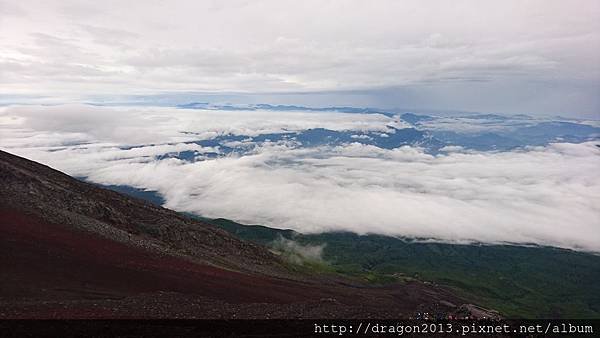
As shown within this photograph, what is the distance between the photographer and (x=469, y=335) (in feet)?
167

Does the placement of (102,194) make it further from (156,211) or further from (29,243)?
(29,243)

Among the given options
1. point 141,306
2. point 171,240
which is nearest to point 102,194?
point 171,240

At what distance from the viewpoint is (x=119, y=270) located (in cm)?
5069

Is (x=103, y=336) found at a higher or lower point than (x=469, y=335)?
higher

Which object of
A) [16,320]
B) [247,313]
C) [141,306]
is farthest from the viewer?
[247,313]

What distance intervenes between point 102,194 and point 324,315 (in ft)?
200

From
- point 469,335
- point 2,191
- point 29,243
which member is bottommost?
point 469,335

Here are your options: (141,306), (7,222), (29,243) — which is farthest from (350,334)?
(7,222)

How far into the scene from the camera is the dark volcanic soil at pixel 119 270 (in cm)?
4038

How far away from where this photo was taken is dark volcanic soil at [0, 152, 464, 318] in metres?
40.4

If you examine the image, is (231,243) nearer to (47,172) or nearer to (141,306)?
(47,172)

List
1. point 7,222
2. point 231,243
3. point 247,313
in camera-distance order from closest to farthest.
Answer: point 247,313
point 7,222
point 231,243

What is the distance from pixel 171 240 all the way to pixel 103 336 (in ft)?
153

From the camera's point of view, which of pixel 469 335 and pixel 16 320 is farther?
pixel 469 335
